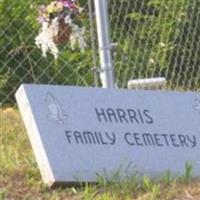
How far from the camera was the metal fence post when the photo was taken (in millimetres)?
5797

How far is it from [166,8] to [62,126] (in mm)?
3038

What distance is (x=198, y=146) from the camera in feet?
16.5

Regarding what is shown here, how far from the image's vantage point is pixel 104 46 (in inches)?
230

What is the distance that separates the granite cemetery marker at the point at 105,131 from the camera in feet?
15.0

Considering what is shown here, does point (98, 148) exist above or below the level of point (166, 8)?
above

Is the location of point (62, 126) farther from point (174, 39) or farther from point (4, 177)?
point (174, 39)

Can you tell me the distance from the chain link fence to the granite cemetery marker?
1.54m

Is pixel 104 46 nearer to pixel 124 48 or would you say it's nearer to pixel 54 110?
pixel 124 48

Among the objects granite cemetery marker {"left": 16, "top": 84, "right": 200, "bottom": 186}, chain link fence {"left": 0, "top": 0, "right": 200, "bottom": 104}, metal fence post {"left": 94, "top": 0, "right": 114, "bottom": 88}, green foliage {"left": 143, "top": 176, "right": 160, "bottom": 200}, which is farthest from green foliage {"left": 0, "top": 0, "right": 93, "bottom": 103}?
green foliage {"left": 143, "top": 176, "right": 160, "bottom": 200}

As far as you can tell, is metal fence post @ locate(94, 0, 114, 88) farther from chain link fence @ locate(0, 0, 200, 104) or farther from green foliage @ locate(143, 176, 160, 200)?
green foliage @ locate(143, 176, 160, 200)

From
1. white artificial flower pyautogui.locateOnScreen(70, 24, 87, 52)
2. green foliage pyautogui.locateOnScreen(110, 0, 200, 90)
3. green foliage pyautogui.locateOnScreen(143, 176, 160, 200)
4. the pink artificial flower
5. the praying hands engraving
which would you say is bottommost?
green foliage pyautogui.locateOnScreen(110, 0, 200, 90)

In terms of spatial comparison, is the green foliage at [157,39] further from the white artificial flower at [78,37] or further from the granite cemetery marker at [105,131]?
the granite cemetery marker at [105,131]

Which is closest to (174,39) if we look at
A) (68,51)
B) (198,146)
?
(68,51)

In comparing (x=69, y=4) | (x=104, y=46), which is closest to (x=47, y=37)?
(x=69, y=4)
